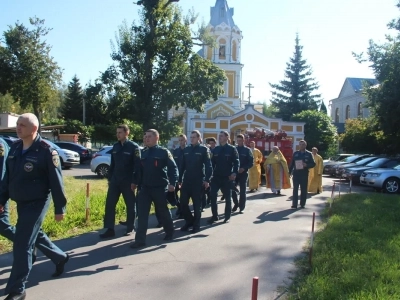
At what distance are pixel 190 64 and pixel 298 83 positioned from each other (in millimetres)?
29477

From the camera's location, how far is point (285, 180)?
15.9 meters

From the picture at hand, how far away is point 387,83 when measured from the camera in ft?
84.1

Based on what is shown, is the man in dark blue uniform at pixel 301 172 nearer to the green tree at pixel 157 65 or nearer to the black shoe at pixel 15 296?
the black shoe at pixel 15 296

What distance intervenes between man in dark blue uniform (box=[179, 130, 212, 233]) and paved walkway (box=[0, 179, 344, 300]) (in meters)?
0.36

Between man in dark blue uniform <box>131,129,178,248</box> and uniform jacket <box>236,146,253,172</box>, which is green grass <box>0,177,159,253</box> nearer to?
man in dark blue uniform <box>131,129,178,248</box>

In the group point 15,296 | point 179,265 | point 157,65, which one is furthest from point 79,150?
point 15,296

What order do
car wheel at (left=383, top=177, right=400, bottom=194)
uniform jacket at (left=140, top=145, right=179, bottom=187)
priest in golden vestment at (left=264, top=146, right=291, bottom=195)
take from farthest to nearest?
1. car wheel at (left=383, top=177, right=400, bottom=194)
2. priest in golden vestment at (left=264, top=146, right=291, bottom=195)
3. uniform jacket at (left=140, top=145, right=179, bottom=187)

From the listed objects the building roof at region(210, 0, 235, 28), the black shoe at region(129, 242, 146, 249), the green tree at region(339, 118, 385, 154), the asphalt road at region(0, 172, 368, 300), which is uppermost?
the building roof at region(210, 0, 235, 28)

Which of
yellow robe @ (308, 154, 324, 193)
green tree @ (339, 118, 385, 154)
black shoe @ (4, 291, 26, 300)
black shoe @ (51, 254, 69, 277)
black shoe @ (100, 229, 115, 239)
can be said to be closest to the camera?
black shoe @ (4, 291, 26, 300)

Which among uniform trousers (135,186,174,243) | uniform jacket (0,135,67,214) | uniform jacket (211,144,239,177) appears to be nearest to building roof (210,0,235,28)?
uniform jacket (211,144,239,177)

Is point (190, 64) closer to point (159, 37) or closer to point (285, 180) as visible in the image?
point (159, 37)

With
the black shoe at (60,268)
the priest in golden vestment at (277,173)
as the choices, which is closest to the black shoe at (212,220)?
the black shoe at (60,268)

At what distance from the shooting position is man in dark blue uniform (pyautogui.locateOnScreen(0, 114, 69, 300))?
492 centimetres

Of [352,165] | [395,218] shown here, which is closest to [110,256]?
[395,218]
